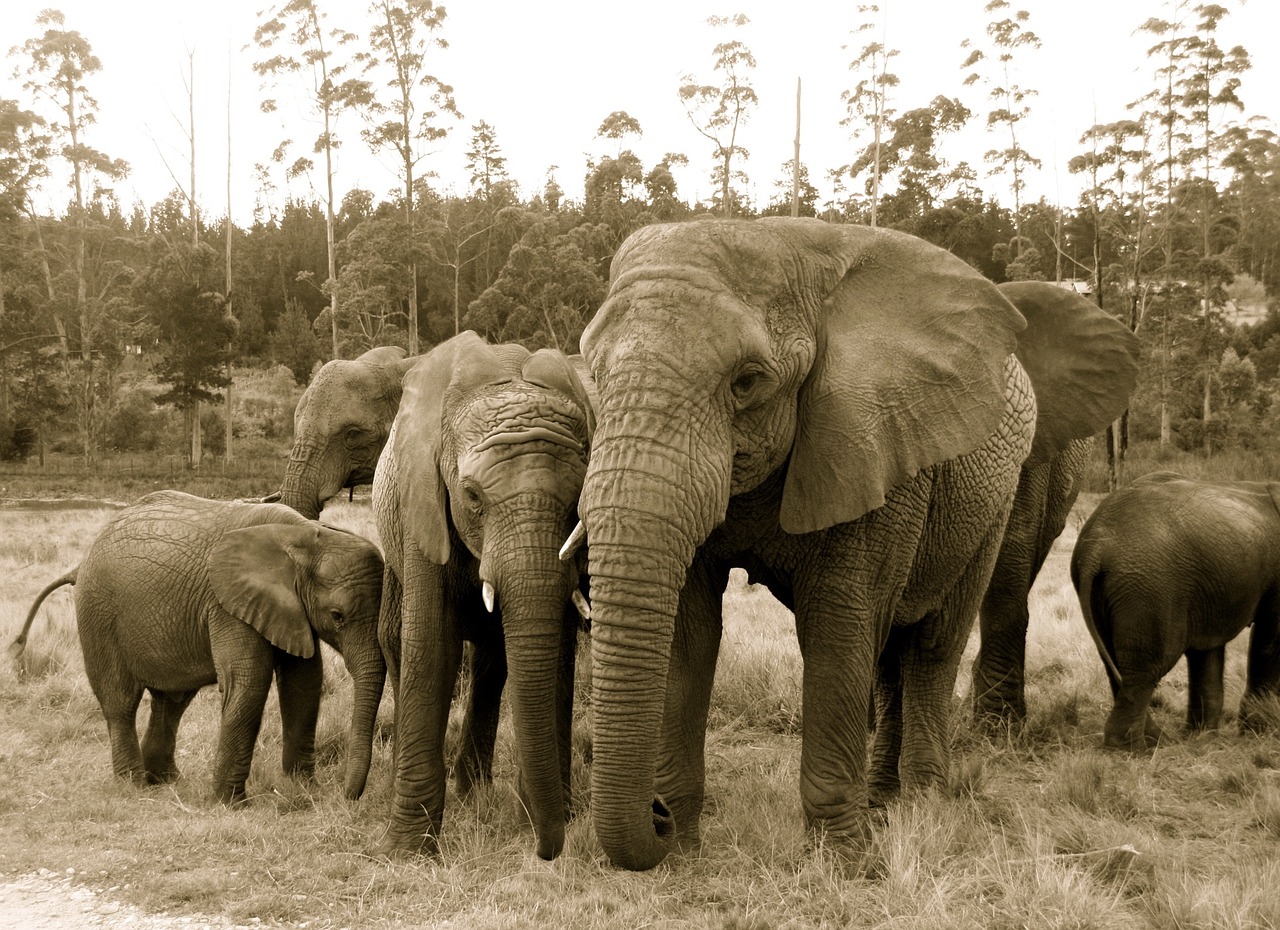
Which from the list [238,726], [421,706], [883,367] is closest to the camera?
[883,367]

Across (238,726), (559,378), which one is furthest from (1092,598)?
(238,726)

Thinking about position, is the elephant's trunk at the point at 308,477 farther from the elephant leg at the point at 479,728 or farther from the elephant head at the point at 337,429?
the elephant leg at the point at 479,728

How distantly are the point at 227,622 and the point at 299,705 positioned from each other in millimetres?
672

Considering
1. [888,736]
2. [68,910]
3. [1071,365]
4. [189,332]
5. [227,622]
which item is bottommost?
[68,910]

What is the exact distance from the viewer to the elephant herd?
4.40 meters

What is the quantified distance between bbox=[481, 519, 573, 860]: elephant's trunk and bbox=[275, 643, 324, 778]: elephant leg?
2.58m

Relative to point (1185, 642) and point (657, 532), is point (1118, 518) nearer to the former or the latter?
point (1185, 642)

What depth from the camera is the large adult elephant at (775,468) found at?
4293 millimetres

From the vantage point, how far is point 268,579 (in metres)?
7.13

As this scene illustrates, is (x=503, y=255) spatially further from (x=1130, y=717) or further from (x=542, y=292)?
(x=1130, y=717)

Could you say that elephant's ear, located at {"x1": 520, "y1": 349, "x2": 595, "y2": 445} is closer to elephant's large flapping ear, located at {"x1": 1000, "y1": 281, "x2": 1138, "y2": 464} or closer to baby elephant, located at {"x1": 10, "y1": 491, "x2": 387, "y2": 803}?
baby elephant, located at {"x1": 10, "y1": 491, "x2": 387, "y2": 803}

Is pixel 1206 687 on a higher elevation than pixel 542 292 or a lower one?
lower

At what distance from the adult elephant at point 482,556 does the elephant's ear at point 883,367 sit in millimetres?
1110

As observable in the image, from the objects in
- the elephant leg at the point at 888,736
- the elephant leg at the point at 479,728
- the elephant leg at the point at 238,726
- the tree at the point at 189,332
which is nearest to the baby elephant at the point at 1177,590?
the elephant leg at the point at 888,736
